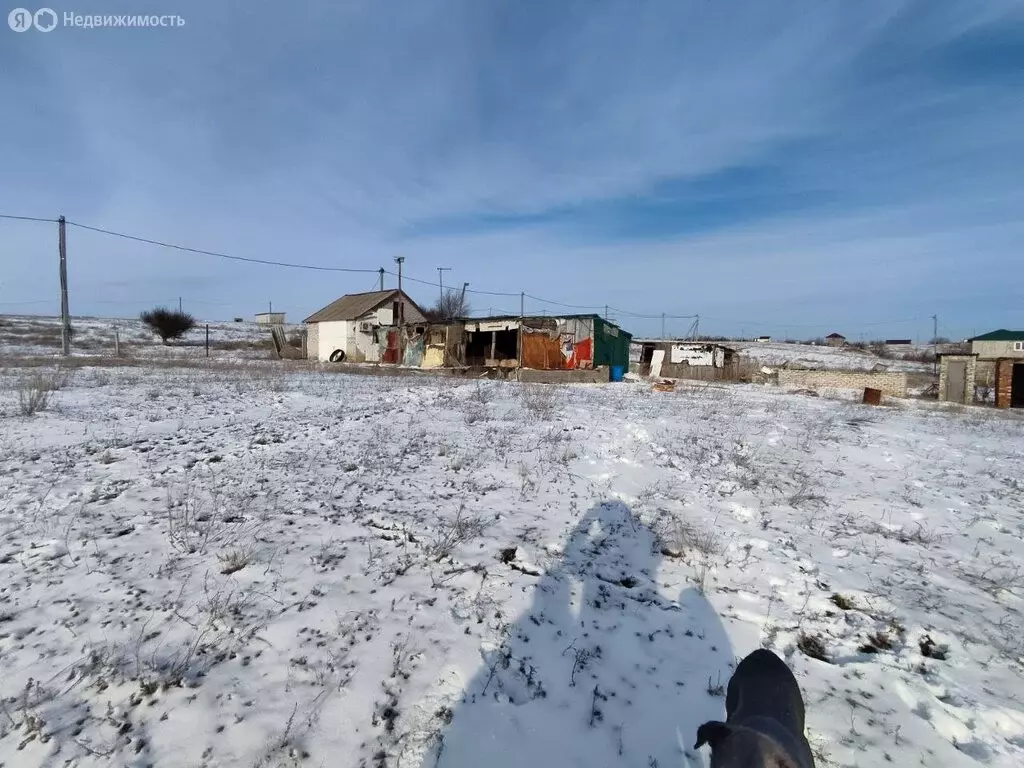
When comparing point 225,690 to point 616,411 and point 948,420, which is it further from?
point 948,420

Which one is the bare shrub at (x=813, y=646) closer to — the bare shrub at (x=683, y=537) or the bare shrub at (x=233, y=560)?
the bare shrub at (x=683, y=537)

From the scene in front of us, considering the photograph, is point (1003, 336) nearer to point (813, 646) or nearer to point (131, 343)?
point (813, 646)

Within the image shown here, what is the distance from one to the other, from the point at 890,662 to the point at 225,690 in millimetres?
3995

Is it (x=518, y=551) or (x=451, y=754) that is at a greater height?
(x=518, y=551)

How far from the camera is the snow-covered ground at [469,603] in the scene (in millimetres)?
2469

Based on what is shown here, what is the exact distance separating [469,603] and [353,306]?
3741cm

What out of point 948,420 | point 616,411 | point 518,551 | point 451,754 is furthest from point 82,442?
point 948,420

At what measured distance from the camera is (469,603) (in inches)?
136

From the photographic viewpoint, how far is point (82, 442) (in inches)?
255

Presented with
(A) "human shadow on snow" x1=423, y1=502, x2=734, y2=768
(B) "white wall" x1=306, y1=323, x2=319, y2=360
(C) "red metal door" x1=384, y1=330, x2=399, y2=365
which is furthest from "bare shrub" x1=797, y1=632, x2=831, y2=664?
(B) "white wall" x1=306, y1=323, x2=319, y2=360

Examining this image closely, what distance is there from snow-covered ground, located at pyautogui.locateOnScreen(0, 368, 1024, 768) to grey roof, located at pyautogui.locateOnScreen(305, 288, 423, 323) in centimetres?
2970

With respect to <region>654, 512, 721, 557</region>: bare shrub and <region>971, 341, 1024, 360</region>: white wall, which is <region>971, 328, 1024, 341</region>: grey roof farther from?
<region>654, 512, 721, 557</region>: bare shrub

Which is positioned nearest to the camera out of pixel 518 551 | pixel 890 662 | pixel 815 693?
pixel 815 693

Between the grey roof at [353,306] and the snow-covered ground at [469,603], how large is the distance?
29702 millimetres
